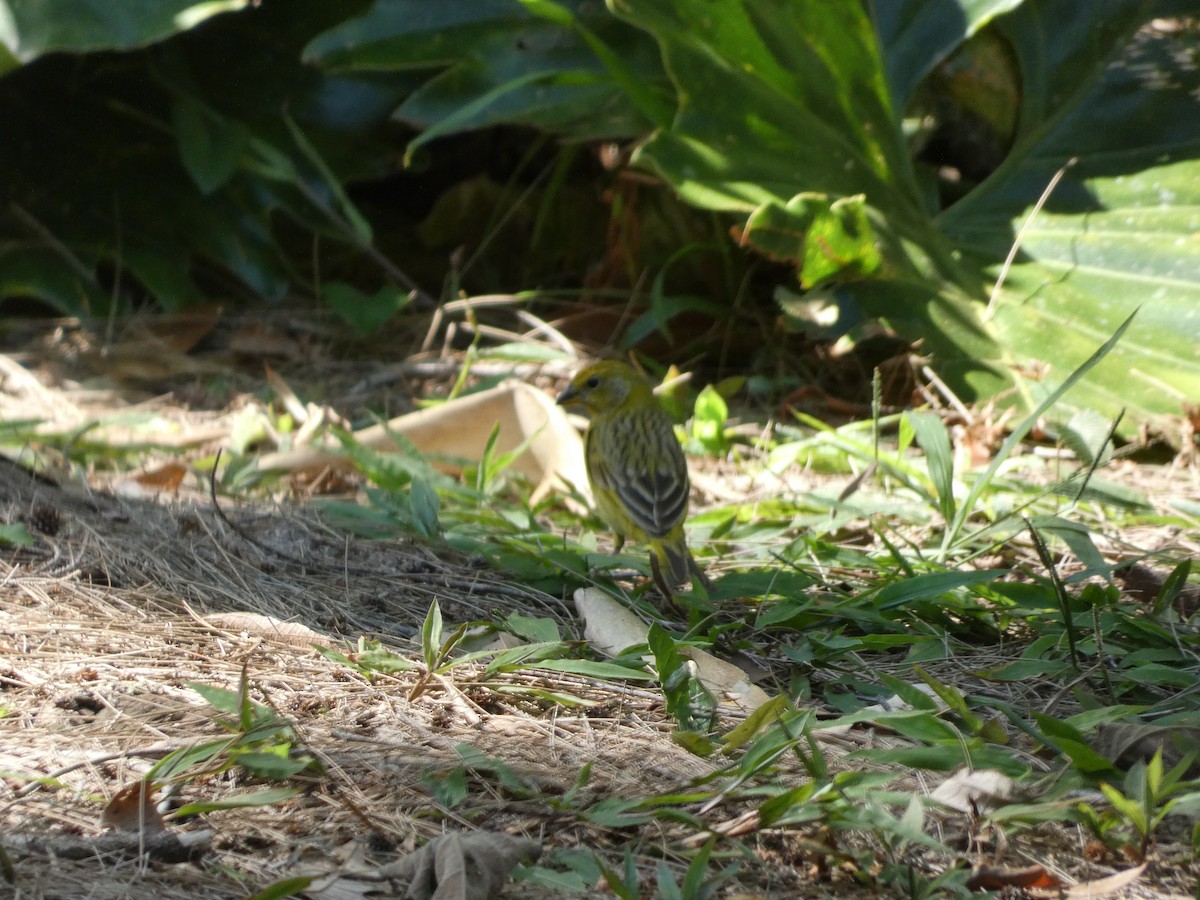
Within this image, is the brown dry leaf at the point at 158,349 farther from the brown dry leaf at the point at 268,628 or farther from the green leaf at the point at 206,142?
the brown dry leaf at the point at 268,628

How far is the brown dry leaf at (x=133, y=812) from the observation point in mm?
1621

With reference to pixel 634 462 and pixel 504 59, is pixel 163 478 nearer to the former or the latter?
pixel 634 462

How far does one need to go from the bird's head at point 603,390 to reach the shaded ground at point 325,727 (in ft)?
3.89

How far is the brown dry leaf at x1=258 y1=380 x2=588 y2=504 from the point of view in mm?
3963

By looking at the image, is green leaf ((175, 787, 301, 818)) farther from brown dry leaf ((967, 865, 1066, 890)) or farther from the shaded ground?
brown dry leaf ((967, 865, 1066, 890))

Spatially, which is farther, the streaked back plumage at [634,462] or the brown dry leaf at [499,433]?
the brown dry leaf at [499,433]

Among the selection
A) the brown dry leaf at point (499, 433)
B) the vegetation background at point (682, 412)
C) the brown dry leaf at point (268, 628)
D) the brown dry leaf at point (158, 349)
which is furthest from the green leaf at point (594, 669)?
the brown dry leaf at point (158, 349)

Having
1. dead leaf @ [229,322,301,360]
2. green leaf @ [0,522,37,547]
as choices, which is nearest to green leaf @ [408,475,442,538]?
green leaf @ [0,522,37,547]

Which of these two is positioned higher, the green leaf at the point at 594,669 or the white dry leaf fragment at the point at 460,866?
the white dry leaf fragment at the point at 460,866

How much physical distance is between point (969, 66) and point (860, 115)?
1.82ft

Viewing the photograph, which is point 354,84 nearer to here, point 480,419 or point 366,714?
point 480,419

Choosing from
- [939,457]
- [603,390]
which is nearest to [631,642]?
[939,457]

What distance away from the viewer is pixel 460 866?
4.94ft

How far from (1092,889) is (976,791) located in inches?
9.1
